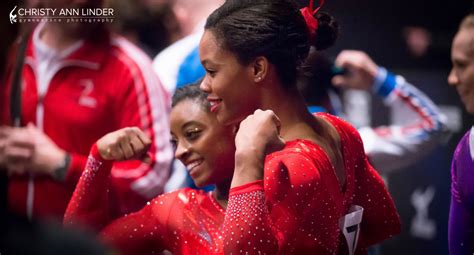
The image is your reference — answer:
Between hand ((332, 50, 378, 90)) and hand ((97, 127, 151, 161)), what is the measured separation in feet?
2.43

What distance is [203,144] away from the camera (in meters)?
2.21

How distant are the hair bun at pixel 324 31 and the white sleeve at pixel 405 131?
71 cm

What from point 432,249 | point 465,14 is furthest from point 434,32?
point 432,249

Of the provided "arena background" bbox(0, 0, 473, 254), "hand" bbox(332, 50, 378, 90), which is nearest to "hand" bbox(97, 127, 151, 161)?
"arena background" bbox(0, 0, 473, 254)

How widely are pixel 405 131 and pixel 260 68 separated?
100 centimetres

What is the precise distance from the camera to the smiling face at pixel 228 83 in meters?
2.03

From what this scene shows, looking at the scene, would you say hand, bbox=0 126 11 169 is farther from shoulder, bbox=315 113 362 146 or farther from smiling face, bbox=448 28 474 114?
smiling face, bbox=448 28 474 114

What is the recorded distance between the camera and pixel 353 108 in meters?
3.35

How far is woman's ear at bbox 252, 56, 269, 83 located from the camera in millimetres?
2014

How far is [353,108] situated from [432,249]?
57 cm

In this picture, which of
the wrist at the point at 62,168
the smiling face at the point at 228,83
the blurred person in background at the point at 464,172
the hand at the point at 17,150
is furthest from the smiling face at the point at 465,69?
the hand at the point at 17,150

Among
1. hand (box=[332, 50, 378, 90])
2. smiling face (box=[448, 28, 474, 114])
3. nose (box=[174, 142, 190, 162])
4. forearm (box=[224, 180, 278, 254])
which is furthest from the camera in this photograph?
hand (box=[332, 50, 378, 90])

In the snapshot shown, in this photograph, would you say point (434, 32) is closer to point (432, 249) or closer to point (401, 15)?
point (401, 15)

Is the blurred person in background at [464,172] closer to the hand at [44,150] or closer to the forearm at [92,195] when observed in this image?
the forearm at [92,195]
